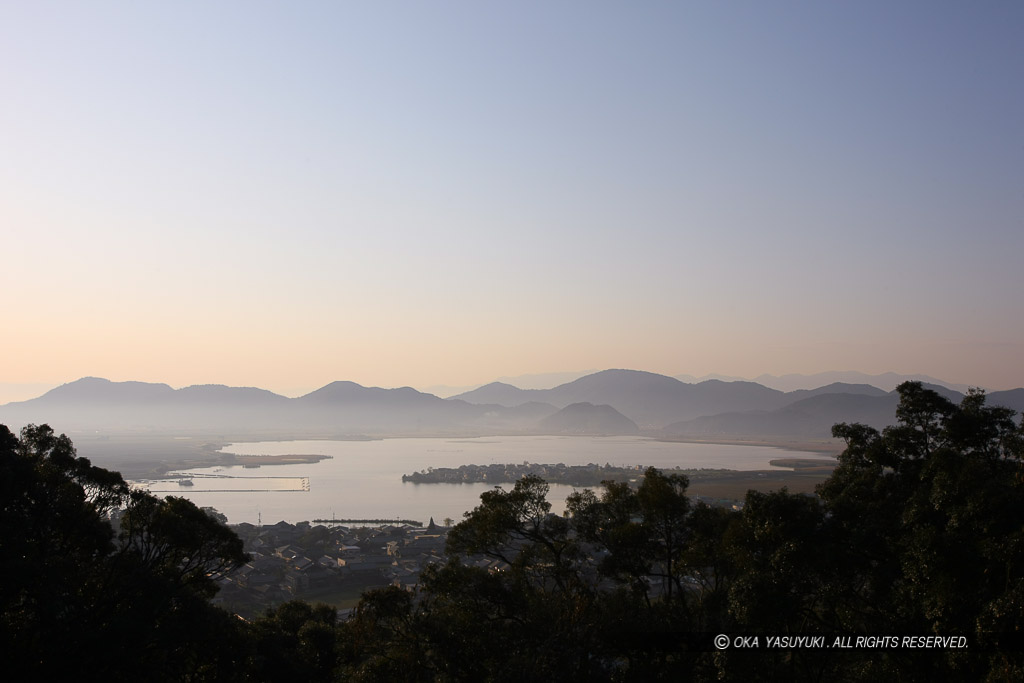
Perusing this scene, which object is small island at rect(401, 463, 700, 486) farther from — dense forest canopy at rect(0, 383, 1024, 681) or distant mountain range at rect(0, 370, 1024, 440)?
distant mountain range at rect(0, 370, 1024, 440)

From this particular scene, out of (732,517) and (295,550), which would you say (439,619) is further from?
(295,550)

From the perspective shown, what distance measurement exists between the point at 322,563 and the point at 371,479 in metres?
31.3

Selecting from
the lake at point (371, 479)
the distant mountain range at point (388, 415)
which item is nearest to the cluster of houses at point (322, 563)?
the lake at point (371, 479)

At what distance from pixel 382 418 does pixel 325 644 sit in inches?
6679

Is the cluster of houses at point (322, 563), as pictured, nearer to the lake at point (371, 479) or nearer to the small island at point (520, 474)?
the lake at point (371, 479)

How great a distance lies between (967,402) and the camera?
23.6 feet

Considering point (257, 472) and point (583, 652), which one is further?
point (257, 472)

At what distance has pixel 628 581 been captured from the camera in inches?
340

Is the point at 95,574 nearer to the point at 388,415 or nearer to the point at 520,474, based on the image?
the point at 520,474

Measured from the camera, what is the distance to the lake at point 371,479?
36594 mm

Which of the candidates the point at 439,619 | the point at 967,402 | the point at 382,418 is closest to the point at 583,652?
the point at 439,619

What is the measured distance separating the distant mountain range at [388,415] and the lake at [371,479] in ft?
117

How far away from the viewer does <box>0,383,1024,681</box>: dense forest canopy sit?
555 cm

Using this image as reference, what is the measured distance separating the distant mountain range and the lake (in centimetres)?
3562
